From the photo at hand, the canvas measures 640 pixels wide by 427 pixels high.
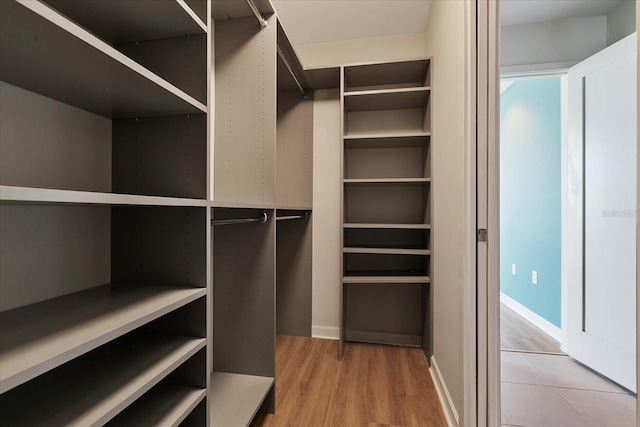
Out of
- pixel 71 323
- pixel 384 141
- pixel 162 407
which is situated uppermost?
pixel 384 141

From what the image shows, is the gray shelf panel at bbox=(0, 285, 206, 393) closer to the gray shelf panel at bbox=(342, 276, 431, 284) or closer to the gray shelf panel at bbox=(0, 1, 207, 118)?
the gray shelf panel at bbox=(0, 1, 207, 118)

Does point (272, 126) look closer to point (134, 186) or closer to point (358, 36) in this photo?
point (134, 186)

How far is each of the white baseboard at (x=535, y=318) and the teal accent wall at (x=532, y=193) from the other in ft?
0.12

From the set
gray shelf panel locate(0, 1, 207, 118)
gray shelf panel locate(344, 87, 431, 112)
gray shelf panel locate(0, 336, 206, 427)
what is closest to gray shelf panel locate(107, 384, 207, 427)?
gray shelf panel locate(0, 336, 206, 427)

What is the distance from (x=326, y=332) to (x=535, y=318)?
1842 mm

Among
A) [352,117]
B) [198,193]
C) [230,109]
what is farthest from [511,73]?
[198,193]

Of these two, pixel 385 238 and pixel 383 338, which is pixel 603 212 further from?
pixel 383 338

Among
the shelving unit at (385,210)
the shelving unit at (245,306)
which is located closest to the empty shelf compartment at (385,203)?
the shelving unit at (385,210)

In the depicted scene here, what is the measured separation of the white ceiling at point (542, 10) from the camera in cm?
163

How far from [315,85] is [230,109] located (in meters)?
1.17

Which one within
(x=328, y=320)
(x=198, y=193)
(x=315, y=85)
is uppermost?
(x=315, y=85)

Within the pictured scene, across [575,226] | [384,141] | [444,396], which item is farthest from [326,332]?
[575,226]

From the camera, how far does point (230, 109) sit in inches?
64.2

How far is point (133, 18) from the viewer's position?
3.29 feet
